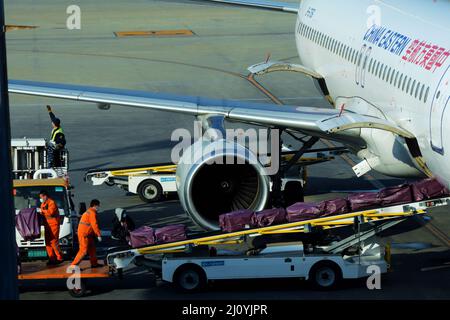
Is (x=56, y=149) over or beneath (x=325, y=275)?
over

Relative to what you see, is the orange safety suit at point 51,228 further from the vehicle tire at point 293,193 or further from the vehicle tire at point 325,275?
the vehicle tire at point 293,193

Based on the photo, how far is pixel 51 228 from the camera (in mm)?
17531

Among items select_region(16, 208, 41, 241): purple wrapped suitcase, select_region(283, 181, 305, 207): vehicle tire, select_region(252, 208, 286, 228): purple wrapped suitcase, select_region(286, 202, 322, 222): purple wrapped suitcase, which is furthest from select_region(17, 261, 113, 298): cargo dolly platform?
select_region(283, 181, 305, 207): vehicle tire

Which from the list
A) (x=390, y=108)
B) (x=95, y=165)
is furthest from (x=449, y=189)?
(x=95, y=165)

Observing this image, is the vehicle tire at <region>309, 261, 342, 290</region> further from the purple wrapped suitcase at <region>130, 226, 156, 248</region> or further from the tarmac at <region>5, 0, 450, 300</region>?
the purple wrapped suitcase at <region>130, 226, 156, 248</region>

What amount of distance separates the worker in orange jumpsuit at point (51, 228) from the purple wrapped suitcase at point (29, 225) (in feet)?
→ 0.54

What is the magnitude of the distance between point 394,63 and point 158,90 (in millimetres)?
18448

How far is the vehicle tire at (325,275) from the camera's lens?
16688mm

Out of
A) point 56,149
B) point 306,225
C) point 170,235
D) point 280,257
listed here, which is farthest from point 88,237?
point 56,149

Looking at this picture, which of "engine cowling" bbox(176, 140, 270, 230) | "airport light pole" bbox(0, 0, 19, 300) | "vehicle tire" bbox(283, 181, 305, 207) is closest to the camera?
"airport light pole" bbox(0, 0, 19, 300)

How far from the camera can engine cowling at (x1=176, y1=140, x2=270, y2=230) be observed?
18.1 metres

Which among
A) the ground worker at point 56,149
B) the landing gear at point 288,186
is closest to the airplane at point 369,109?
the landing gear at point 288,186

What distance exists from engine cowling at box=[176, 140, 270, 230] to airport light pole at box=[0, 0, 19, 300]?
A: 1071 cm

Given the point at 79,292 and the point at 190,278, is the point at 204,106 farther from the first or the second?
the point at 79,292
